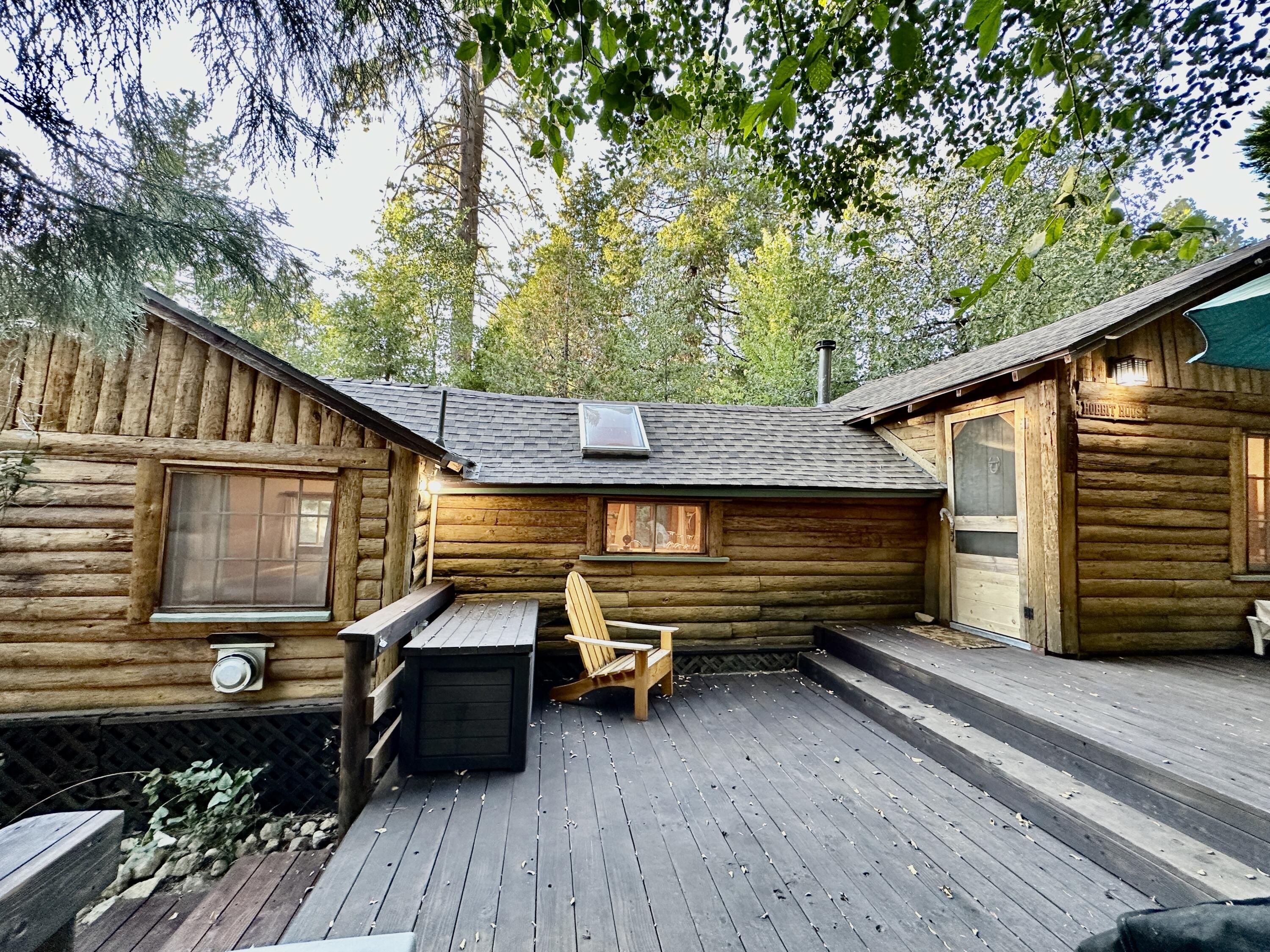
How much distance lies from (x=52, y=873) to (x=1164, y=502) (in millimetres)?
6698

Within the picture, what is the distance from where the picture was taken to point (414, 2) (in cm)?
179

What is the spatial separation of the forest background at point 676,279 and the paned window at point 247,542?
7.05m

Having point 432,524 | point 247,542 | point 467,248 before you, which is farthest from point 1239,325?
point 467,248

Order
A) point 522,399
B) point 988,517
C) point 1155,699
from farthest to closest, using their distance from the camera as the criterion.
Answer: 1. point 522,399
2. point 988,517
3. point 1155,699

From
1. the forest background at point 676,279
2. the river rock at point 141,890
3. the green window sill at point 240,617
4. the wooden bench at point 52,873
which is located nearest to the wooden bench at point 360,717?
the green window sill at point 240,617

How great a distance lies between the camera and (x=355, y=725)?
2855mm

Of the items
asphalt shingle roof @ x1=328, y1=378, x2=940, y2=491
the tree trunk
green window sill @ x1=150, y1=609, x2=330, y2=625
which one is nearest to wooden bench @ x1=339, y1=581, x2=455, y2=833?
green window sill @ x1=150, y1=609, x2=330, y2=625

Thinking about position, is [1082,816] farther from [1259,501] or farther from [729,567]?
[1259,501]

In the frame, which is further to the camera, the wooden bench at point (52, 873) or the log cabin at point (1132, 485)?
the log cabin at point (1132, 485)

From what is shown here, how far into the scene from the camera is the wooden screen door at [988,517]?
4.70m

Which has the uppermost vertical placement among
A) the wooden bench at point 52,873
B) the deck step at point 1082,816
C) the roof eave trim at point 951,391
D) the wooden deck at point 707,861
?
the roof eave trim at point 951,391

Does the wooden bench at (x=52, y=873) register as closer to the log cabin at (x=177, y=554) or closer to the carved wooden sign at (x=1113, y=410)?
the log cabin at (x=177, y=554)

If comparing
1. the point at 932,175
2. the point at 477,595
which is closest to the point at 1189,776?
the point at 932,175

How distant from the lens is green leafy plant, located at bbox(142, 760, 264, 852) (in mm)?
3537
